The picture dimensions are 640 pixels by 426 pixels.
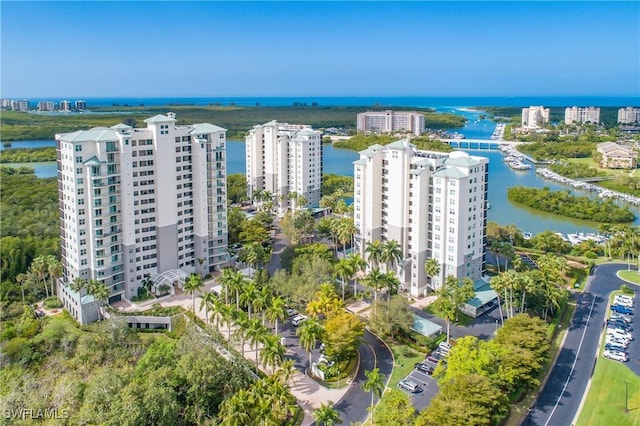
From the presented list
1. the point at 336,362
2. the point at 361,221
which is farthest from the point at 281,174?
the point at 336,362

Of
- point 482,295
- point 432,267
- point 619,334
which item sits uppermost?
point 432,267

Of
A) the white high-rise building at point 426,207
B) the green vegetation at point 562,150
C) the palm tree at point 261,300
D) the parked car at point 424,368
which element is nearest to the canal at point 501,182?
the green vegetation at point 562,150

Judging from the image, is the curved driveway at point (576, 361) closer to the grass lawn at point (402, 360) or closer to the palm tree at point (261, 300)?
the grass lawn at point (402, 360)

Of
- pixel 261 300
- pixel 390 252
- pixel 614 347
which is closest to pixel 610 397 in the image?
pixel 614 347

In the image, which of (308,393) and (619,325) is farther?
(619,325)

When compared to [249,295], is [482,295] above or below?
below

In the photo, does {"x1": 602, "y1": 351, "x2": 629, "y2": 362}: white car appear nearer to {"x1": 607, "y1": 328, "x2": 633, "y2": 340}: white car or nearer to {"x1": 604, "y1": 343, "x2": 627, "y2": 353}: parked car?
{"x1": 604, "y1": 343, "x2": 627, "y2": 353}: parked car

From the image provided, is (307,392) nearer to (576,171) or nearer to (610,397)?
(610,397)
